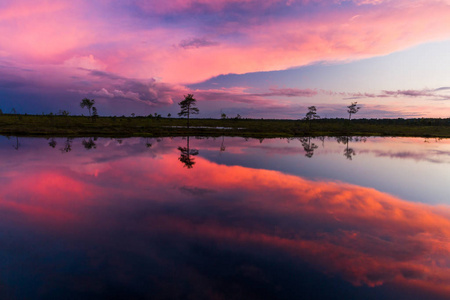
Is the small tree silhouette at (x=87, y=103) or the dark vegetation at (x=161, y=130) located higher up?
the small tree silhouette at (x=87, y=103)

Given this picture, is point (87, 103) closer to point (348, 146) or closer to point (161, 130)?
point (161, 130)

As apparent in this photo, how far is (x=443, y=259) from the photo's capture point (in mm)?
9070

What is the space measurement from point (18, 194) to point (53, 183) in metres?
2.51

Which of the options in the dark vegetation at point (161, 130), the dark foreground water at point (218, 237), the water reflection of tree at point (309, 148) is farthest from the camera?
the dark vegetation at point (161, 130)

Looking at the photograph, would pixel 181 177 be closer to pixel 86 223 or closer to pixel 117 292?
pixel 86 223

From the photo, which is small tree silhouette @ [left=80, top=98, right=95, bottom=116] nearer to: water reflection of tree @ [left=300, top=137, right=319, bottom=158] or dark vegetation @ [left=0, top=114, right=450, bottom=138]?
dark vegetation @ [left=0, top=114, right=450, bottom=138]

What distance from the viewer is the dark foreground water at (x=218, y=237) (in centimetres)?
717

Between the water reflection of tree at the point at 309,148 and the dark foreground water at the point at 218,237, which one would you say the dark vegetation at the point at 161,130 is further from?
the dark foreground water at the point at 218,237

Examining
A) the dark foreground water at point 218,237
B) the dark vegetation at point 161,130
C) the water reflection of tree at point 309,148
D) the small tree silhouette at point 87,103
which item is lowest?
the dark foreground water at point 218,237

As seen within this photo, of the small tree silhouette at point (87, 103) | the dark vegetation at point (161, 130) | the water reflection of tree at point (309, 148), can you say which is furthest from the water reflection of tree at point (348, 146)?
the small tree silhouette at point (87, 103)

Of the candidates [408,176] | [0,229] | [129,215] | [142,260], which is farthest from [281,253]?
[408,176]

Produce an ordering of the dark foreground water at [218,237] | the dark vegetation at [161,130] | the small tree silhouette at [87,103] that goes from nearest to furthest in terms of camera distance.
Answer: the dark foreground water at [218,237]
the dark vegetation at [161,130]
the small tree silhouette at [87,103]

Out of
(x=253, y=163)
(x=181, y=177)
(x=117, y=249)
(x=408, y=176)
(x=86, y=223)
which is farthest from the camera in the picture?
(x=253, y=163)

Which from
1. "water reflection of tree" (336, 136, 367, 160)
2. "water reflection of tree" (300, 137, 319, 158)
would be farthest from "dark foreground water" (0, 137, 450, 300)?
"water reflection of tree" (336, 136, 367, 160)
